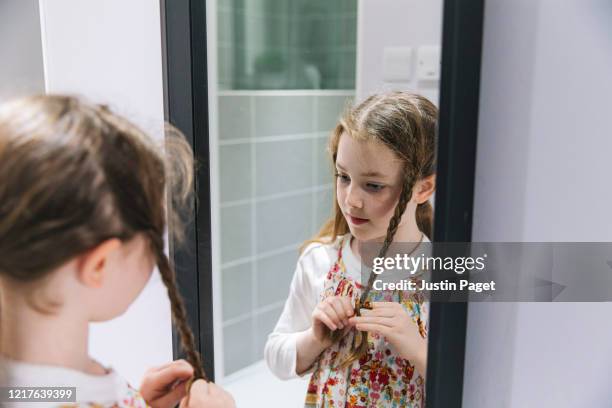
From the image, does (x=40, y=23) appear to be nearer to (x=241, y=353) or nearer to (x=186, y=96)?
(x=186, y=96)

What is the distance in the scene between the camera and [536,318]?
1.72 ft

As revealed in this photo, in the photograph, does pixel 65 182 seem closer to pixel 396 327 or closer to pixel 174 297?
pixel 174 297

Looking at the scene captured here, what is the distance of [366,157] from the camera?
60cm

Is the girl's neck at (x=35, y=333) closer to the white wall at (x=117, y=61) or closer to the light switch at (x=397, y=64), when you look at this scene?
the white wall at (x=117, y=61)

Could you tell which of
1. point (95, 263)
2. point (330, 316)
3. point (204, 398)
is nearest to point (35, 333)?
point (95, 263)

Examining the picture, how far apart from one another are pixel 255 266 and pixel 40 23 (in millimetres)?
613

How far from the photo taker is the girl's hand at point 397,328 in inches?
23.1

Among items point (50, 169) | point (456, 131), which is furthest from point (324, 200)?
point (50, 169)

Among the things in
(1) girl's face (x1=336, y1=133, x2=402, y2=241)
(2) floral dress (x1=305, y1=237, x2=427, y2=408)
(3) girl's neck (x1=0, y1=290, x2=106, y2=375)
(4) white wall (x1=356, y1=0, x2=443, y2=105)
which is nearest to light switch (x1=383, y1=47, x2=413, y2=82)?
(4) white wall (x1=356, y1=0, x2=443, y2=105)

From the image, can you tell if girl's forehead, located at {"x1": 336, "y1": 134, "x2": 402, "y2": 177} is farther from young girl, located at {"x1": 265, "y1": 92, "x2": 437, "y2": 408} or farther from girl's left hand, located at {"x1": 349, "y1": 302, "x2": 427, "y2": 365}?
girl's left hand, located at {"x1": 349, "y1": 302, "x2": 427, "y2": 365}

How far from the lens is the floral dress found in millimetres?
599

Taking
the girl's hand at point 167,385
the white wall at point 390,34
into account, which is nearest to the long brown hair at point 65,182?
the girl's hand at point 167,385

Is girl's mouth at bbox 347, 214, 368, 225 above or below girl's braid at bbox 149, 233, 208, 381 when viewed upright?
above

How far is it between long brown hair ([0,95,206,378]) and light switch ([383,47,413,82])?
1.07ft
